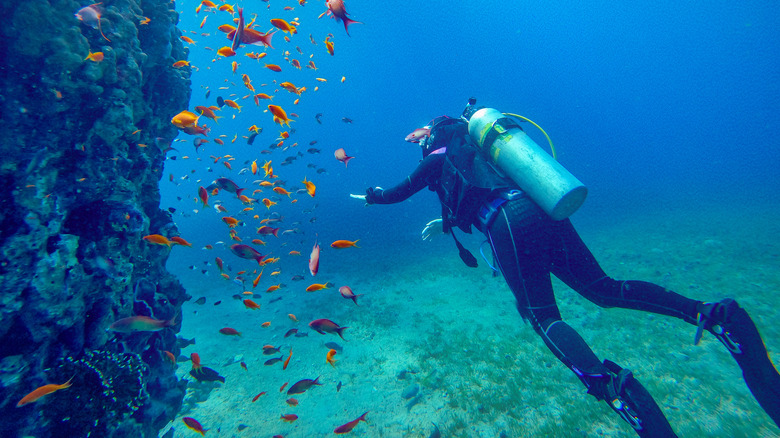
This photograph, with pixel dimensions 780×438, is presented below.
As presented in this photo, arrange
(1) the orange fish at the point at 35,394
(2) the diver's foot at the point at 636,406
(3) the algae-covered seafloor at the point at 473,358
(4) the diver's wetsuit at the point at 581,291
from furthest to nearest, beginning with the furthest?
(3) the algae-covered seafloor at the point at 473,358, (1) the orange fish at the point at 35,394, (4) the diver's wetsuit at the point at 581,291, (2) the diver's foot at the point at 636,406

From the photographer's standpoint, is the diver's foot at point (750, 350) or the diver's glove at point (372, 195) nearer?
the diver's foot at point (750, 350)

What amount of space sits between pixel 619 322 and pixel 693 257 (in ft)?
20.4

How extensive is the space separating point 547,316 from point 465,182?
5.96 ft

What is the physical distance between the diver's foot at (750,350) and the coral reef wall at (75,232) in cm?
659

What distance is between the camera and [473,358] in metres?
5.92

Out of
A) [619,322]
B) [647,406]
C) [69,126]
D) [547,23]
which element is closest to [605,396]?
[647,406]

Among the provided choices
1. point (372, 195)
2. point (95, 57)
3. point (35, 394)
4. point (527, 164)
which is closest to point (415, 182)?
point (372, 195)

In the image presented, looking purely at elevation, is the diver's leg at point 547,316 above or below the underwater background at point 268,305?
above

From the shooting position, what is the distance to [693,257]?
972cm

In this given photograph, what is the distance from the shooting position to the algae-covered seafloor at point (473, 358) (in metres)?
4.28

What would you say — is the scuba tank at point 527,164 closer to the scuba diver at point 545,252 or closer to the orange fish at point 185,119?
the scuba diver at point 545,252

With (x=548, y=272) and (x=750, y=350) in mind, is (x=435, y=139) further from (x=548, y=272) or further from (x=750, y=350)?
(x=750, y=350)

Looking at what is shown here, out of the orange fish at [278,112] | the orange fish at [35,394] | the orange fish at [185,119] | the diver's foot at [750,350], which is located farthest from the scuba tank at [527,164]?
the orange fish at [35,394]

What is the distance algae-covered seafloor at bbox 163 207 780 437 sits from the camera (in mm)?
4277
